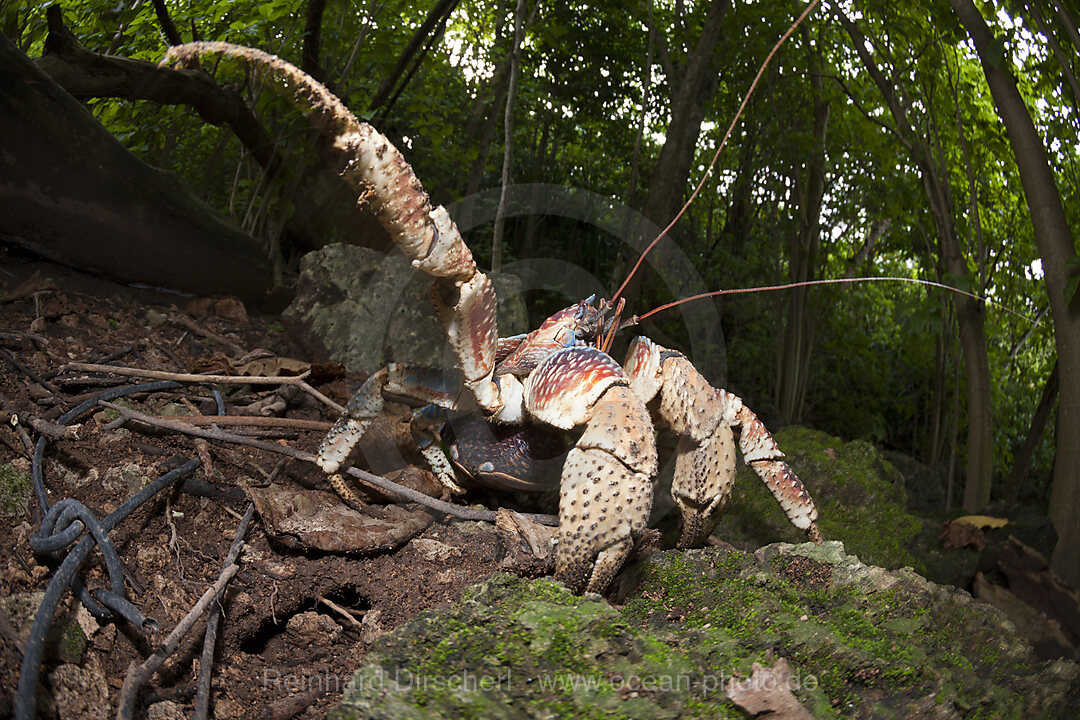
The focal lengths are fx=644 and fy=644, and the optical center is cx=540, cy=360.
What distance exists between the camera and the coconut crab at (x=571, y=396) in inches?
54.0

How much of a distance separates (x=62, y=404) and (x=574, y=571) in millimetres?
1502

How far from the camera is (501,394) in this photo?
5.64ft

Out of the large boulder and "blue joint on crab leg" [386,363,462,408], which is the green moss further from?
the large boulder

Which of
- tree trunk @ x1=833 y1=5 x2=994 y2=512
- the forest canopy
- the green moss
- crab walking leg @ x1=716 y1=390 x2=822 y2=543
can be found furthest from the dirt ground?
tree trunk @ x1=833 y1=5 x2=994 y2=512

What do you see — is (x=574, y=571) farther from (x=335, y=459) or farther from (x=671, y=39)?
(x=671, y=39)

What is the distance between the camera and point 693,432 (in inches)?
69.4

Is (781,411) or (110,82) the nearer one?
(110,82)

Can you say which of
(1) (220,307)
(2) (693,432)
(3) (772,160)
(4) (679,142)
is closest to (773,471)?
(2) (693,432)

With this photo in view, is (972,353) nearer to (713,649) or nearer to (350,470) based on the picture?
(713,649)

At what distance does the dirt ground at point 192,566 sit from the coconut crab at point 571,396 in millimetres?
246

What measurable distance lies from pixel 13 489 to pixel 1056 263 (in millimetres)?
3452

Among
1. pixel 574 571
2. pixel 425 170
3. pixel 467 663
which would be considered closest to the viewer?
pixel 467 663

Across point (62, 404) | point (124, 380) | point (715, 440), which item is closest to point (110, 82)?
point (124, 380)

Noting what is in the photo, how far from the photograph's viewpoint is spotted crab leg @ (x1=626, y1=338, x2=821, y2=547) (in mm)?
1763
